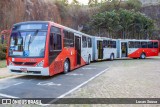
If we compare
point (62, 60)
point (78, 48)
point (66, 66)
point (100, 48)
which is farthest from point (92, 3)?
point (62, 60)

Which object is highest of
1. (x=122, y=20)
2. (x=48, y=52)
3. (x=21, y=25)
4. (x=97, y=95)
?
(x=122, y=20)

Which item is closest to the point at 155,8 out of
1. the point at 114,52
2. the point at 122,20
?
the point at 122,20

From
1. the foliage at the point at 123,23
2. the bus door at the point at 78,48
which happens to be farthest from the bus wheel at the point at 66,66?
the foliage at the point at 123,23

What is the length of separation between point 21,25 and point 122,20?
1207 inches

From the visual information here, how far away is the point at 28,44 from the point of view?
37.4ft

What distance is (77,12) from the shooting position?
46.6m

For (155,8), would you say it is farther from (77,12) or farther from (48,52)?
(48,52)

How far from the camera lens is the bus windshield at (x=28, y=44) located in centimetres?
1127

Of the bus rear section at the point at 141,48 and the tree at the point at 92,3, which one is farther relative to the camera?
the tree at the point at 92,3

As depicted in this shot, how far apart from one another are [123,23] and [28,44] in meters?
31.2

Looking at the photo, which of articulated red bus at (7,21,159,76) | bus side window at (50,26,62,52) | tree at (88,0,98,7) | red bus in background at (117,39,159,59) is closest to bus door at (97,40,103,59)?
red bus in background at (117,39,159,59)

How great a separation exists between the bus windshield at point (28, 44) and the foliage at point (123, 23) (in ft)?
92.5

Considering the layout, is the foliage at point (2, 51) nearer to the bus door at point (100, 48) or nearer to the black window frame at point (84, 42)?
the black window frame at point (84, 42)

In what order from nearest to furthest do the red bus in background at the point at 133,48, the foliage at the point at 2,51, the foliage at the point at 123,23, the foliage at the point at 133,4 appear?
the foliage at the point at 2,51, the red bus in background at the point at 133,48, the foliage at the point at 123,23, the foliage at the point at 133,4
